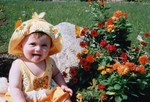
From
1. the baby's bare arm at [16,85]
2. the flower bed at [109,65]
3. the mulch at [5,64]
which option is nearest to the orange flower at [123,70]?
the flower bed at [109,65]

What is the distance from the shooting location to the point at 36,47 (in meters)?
3.46

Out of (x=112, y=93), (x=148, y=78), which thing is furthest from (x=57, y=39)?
(x=148, y=78)

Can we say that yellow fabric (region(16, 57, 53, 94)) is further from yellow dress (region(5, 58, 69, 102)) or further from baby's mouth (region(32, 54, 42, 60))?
baby's mouth (region(32, 54, 42, 60))

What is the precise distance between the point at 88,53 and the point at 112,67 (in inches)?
19.1

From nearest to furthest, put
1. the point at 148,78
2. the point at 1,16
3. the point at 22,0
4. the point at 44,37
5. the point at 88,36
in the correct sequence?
1. the point at 44,37
2. the point at 148,78
3. the point at 88,36
4. the point at 1,16
5. the point at 22,0

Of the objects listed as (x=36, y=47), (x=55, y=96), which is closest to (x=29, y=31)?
(x=36, y=47)

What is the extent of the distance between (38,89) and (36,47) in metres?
0.40

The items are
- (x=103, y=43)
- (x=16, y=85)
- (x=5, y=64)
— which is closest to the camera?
(x=16, y=85)

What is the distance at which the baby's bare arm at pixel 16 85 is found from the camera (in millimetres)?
3406

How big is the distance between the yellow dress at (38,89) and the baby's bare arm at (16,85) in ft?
0.15

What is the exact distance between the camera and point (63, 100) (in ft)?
11.7

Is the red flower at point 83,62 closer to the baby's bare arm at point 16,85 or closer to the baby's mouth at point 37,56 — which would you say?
the baby's mouth at point 37,56

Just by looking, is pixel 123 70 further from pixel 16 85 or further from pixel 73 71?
pixel 16 85

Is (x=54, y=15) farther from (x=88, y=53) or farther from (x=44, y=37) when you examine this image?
(x=44, y=37)
